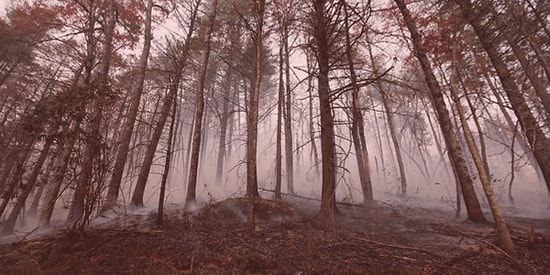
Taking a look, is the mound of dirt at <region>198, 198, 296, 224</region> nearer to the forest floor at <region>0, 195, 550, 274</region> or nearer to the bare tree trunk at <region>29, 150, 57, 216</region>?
the forest floor at <region>0, 195, 550, 274</region>

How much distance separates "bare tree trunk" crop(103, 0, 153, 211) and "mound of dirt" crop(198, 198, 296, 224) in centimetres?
284

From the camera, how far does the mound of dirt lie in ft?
16.8

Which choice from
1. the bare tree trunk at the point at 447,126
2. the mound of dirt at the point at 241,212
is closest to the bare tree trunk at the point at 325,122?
the mound of dirt at the point at 241,212

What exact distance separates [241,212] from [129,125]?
5141 mm

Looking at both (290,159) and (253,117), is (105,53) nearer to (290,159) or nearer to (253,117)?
(253,117)

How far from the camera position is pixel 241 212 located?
5383 millimetres

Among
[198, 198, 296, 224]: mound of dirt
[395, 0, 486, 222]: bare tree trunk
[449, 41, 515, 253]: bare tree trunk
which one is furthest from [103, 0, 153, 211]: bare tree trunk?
[395, 0, 486, 222]: bare tree trunk

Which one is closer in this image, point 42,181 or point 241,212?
point 42,181

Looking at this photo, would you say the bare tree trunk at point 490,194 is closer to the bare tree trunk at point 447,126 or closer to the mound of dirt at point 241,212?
the bare tree trunk at point 447,126

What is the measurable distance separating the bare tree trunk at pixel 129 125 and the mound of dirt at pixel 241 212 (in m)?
2.84

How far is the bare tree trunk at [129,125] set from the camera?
6336mm

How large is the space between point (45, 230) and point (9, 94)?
14.0 m

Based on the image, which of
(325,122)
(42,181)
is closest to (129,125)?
(42,181)

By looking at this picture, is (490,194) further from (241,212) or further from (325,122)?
(241,212)
